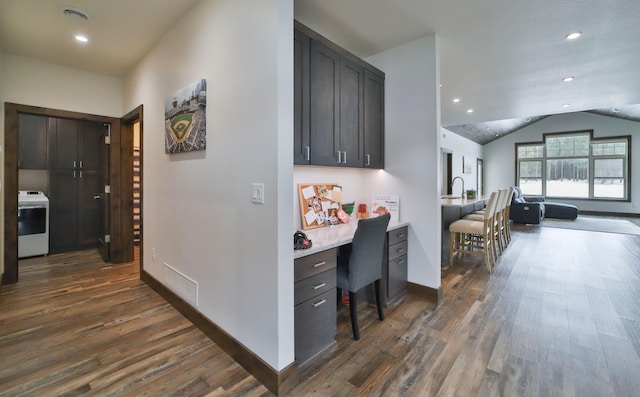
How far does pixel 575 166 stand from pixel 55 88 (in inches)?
551

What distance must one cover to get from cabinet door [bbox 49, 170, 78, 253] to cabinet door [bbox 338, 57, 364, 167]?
15.8ft

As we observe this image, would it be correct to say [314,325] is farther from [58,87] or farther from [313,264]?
[58,87]

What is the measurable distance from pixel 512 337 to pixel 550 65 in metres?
3.30

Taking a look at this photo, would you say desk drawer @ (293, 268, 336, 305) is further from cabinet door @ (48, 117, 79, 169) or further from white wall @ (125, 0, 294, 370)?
cabinet door @ (48, 117, 79, 169)

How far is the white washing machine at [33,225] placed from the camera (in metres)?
4.19

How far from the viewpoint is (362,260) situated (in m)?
2.14

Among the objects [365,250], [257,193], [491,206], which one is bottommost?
[365,250]

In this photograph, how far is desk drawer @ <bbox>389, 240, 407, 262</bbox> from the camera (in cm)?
271

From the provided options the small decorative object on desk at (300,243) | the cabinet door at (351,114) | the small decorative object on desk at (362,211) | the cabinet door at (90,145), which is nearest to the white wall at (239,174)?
the small decorative object on desk at (300,243)

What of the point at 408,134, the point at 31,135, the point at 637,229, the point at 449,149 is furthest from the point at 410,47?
the point at 637,229

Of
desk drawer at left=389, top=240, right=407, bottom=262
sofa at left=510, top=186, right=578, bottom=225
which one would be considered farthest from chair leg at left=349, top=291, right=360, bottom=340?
sofa at left=510, top=186, right=578, bottom=225

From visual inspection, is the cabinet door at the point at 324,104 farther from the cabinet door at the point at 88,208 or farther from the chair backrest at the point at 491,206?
the cabinet door at the point at 88,208

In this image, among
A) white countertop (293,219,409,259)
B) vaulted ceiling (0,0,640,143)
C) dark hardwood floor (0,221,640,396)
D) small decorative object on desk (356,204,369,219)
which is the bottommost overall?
dark hardwood floor (0,221,640,396)

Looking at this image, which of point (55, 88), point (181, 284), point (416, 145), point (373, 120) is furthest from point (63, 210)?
point (416, 145)
